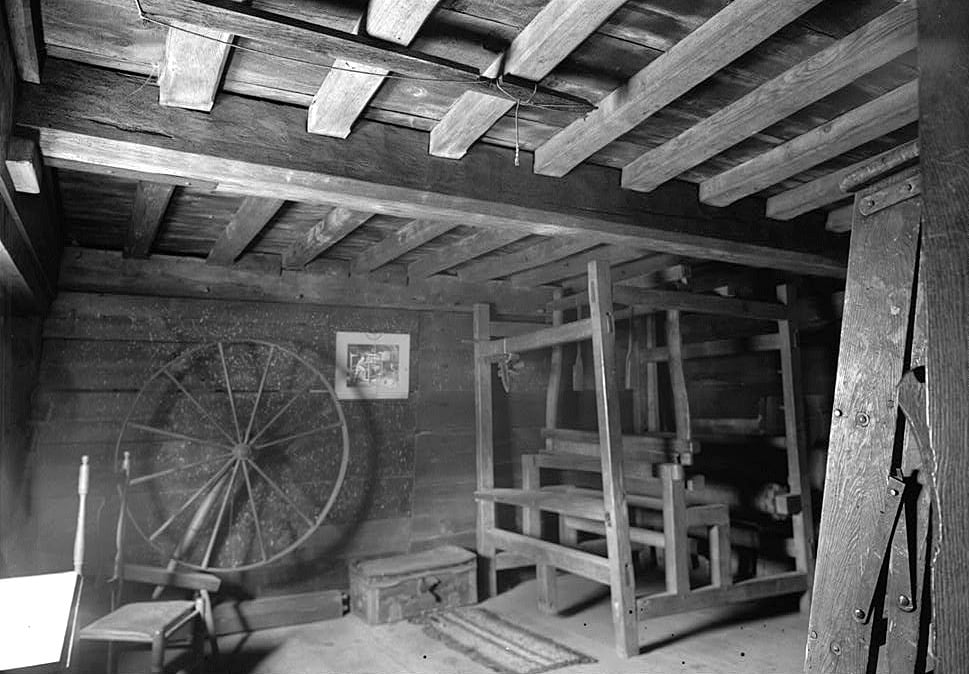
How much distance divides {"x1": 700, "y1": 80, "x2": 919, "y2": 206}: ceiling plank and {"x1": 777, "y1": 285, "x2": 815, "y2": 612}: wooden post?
137 centimetres

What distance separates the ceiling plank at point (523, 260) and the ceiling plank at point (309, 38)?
62.4 inches

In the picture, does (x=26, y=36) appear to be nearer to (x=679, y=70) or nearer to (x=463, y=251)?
(x=679, y=70)

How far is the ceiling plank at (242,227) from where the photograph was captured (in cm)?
282

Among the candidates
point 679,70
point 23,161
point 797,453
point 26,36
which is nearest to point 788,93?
point 679,70

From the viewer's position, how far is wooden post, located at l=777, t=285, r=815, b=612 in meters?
3.73

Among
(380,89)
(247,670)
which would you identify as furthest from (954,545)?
(247,670)

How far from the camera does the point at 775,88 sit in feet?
6.26

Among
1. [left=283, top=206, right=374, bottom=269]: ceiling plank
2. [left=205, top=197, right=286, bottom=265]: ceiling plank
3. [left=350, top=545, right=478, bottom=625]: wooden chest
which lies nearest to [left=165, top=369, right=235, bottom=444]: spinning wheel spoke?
[left=205, top=197, right=286, bottom=265]: ceiling plank

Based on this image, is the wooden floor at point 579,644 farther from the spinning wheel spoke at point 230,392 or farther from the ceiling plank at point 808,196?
the ceiling plank at point 808,196

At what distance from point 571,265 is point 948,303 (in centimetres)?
314

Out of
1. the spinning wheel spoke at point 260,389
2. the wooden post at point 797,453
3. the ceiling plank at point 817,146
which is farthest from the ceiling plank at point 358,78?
the wooden post at point 797,453

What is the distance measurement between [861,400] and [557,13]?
39.9 inches

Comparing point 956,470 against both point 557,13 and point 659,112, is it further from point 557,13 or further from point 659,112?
point 659,112

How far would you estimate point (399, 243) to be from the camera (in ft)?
11.6
